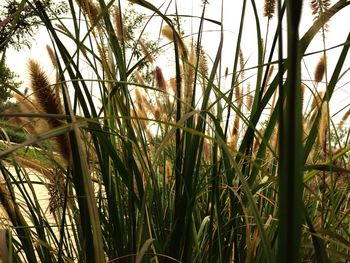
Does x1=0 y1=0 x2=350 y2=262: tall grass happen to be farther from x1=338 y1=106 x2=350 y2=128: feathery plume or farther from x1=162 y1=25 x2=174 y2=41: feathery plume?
x1=338 y1=106 x2=350 y2=128: feathery plume

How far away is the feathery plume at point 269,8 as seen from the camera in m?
0.78

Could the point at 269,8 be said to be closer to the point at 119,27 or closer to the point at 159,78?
the point at 119,27

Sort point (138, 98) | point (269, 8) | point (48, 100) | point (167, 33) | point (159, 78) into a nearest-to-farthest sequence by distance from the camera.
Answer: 1. point (48, 100)
2. point (269, 8)
3. point (167, 33)
4. point (159, 78)
5. point (138, 98)

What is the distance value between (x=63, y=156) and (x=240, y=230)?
0.41 metres

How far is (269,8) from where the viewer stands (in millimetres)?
782

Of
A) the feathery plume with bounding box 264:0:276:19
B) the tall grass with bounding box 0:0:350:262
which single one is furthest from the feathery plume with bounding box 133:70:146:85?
the feathery plume with bounding box 264:0:276:19

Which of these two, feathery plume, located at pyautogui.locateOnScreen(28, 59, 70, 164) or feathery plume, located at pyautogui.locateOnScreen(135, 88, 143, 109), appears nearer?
feathery plume, located at pyautogui.locateOnScreen(28, 59, 70, 164)

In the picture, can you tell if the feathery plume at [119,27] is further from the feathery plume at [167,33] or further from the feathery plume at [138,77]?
the feathery plume at [138,77]

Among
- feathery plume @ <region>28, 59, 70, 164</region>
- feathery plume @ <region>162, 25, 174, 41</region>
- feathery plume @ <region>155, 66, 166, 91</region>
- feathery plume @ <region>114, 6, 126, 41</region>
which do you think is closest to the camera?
feathery plume @ <region>28, 59, 70, 164</region>

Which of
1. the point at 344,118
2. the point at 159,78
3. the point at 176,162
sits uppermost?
the point at 159,78

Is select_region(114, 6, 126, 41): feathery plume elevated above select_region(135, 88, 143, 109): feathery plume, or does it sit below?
above

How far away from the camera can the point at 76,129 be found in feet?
1.24

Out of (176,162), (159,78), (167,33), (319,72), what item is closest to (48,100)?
(176,162)

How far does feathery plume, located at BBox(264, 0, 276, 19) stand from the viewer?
2.57 ft
